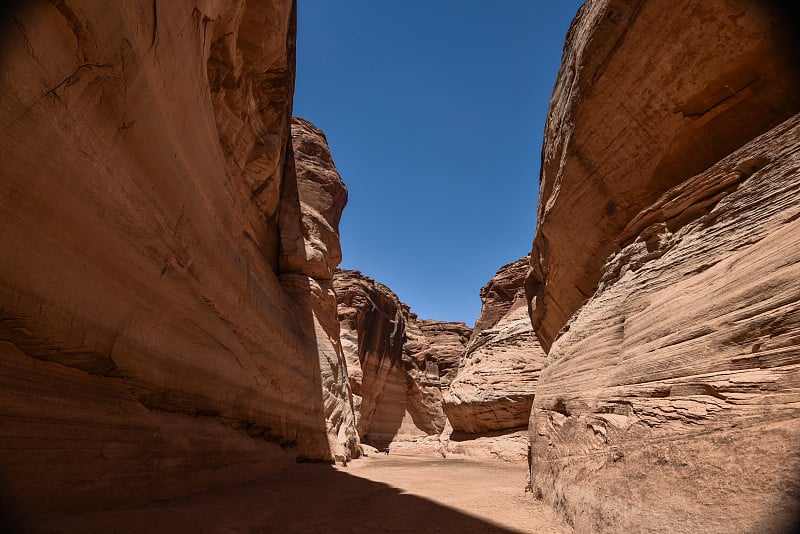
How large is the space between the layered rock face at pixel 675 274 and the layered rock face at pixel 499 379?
8776 millimetres

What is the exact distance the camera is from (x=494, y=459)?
13.9 metres

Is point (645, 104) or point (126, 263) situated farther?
point (645, 104)

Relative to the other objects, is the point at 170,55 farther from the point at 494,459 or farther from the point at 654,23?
the point at 494,459

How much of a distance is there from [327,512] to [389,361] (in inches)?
1063

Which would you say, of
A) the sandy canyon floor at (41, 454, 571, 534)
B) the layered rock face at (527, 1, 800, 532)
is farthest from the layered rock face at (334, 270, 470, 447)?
the layered rock face at (527, 1, 800, 532)

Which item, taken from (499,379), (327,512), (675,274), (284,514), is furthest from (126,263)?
(499,379)

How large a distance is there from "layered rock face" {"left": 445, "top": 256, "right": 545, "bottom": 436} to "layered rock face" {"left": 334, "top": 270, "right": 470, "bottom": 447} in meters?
8.41

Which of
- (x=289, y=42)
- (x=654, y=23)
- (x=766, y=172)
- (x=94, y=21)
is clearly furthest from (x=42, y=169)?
(x=289, y=42)

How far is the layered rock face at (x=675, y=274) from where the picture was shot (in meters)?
2.44

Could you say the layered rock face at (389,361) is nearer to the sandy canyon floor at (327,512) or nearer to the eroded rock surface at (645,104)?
the sandy canyon floor at (327,512)

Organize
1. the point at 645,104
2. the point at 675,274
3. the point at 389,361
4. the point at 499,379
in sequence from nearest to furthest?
the point at 675,274 → the point at 645,104 → the point at 499,379 → the point at 389,361

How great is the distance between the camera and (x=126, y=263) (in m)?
3.60

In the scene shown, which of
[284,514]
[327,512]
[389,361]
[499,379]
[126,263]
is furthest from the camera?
[389,361]

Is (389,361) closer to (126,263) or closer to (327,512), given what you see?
(327,512)
